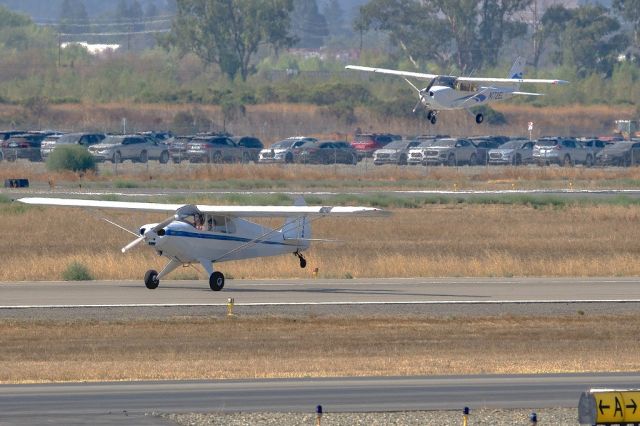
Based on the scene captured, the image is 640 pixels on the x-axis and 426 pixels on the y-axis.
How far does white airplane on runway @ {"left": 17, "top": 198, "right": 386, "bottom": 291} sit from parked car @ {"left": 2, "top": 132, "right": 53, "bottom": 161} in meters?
Result: 51.8

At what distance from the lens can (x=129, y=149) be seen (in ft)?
285

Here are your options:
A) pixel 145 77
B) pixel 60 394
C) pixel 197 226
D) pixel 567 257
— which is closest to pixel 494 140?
pixel 145 77

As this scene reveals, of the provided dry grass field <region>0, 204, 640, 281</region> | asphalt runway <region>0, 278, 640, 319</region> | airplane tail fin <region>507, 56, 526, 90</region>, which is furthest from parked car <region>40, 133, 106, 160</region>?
asphalt runway <region>0, 278, 640, 319</region>

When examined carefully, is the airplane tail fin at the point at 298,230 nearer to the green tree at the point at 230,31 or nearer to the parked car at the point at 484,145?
the parked car at the point at 484,145

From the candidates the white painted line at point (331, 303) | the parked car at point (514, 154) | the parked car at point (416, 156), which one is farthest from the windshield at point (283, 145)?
the white painted line at point (331, 303)

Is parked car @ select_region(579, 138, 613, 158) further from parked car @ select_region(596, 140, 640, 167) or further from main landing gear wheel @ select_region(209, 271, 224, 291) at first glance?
main landing gear wheel @ select_region(209, 271, 224, 291)

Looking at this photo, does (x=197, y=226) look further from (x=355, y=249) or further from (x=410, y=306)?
(x=355, y=249)

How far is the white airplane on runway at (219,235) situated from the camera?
33.8 meters

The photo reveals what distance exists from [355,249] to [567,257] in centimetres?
655

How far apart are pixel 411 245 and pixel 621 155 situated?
48295mm

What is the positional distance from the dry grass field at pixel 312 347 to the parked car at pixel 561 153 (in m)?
59.0

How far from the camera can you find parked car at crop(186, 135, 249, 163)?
288 ft

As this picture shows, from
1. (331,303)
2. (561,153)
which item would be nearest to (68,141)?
(561,153)

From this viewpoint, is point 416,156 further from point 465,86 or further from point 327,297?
point 327,297
